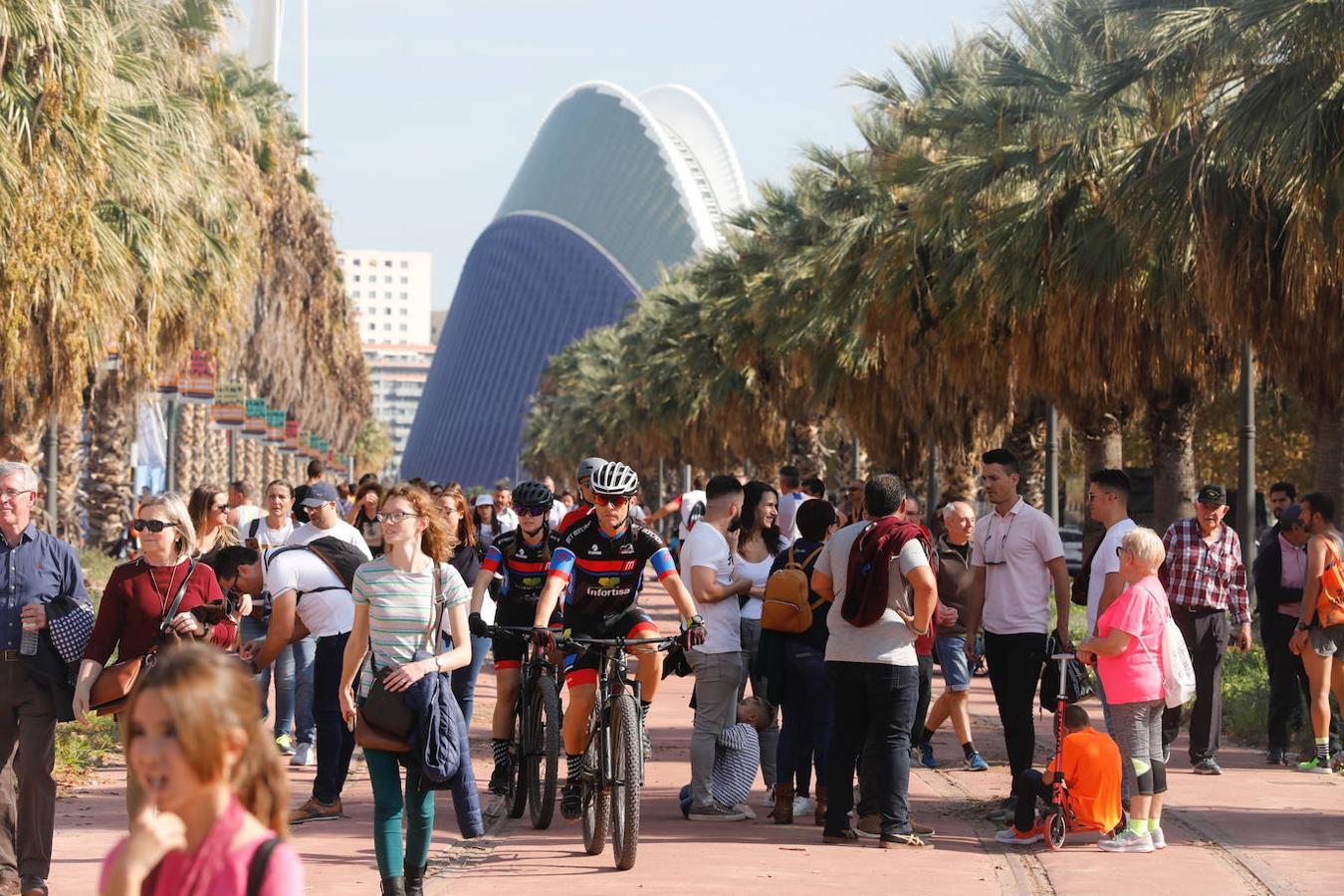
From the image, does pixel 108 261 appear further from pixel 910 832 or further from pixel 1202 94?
pixel 910 832

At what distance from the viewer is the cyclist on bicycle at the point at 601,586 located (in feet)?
27.1

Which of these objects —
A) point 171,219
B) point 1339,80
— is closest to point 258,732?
point 1339,80

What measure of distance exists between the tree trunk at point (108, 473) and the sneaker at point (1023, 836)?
22697 millimetres

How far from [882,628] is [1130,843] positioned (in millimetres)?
1514

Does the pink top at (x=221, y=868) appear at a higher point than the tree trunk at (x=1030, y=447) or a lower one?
lower

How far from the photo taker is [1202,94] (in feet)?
46.0

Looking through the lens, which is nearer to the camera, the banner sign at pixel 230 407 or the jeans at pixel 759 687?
the jeans at pixel 759 687

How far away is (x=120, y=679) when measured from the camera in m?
6.64

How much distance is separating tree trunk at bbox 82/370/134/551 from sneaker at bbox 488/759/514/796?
20.6 m

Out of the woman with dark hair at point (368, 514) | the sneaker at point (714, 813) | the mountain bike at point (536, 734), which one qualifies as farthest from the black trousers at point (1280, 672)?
the woman with dark hair at point (368, 514)

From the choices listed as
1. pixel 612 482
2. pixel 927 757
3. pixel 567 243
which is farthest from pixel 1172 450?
pixel 567 243

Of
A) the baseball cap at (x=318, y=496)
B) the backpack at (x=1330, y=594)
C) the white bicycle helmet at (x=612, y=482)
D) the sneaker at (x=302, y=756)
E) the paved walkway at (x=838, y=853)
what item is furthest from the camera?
the sneaker at (x=302, y=756)

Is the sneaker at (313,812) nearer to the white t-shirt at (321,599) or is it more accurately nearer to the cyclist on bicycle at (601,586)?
the white t-shirt at (321,599)

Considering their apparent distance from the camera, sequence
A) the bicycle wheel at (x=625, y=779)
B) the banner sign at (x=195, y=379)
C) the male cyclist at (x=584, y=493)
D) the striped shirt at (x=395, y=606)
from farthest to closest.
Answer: the banner sign at (x=195, y=379), the male cyclist at (x=584, y=493), the bicycle wheel at (x=625, y=779), the striped shirt at (x=395, y=606)
